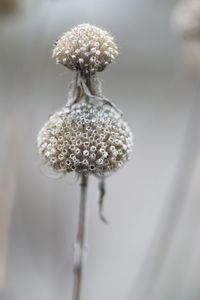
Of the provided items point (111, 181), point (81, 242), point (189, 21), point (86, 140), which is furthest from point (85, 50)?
point (111, 181)

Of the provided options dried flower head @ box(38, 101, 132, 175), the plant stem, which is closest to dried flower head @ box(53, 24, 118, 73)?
dried flower head @ box(38, 101, 132, 175)

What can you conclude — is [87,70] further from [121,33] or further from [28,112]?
[121,33]

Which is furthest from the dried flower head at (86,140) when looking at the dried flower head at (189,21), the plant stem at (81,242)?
the dried flower head at (189,21)

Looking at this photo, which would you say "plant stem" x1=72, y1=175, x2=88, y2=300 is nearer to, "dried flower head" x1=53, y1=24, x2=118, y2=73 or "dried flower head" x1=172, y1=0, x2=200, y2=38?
"dried flower head" x1=53, y1=24, x2=118, y2=73

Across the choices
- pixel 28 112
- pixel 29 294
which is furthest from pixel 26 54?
pixel 29 294

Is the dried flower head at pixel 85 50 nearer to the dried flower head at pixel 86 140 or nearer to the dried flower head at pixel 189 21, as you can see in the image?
the dried flower head at pixel 86 140

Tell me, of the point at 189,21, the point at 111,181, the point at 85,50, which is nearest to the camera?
the point at 85,50

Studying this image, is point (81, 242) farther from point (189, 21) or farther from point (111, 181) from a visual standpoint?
point (111, 181)
